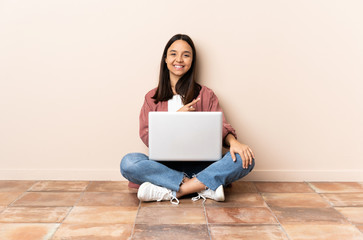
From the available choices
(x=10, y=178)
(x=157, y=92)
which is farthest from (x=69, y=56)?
(x=10, y=178)

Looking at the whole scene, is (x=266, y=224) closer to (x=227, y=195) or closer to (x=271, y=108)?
(x=227, y=195)

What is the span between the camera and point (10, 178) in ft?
8.90

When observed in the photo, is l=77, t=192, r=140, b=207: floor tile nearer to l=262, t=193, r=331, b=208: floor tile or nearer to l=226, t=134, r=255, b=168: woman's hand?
l=226, t=134, r=255, b=168: woman's hand

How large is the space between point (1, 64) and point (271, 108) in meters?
1.85

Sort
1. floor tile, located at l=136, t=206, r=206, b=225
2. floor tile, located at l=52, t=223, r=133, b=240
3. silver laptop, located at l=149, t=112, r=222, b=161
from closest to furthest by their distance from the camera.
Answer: floor tile, located at l=52, t=223, r=133, b=240 < floor tile, located at l=136, t=206, r=206, b=225 < silver laptop, located at l=149, t=112, r=222, b=161

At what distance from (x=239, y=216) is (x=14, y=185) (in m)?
1.52

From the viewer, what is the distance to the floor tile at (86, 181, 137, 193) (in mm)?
2502

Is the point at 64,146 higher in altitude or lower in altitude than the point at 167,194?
higher

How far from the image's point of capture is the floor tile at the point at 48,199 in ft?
7.25

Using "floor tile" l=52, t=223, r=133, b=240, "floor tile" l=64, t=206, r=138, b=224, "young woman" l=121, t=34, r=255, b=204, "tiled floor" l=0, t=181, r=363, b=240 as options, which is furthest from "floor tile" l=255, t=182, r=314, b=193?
"floor tile" l=52, t=223, r=133, b=240

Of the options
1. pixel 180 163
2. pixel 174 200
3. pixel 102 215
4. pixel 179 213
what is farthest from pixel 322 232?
pixel 102 215

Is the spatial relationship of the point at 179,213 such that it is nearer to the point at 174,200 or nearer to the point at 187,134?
the point at 174,200

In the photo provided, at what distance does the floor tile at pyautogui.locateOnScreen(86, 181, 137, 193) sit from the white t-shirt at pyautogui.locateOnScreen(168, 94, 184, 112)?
579mm

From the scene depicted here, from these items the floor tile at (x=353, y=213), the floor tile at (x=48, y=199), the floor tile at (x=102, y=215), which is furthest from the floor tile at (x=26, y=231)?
the floor tile at (x=353, y=213)
